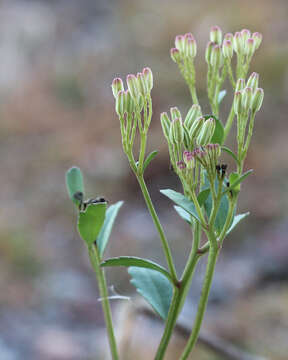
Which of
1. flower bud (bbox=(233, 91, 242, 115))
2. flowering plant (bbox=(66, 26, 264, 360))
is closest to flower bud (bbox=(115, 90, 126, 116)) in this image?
flowering plant (bbox=(66, 26, 264, 360))

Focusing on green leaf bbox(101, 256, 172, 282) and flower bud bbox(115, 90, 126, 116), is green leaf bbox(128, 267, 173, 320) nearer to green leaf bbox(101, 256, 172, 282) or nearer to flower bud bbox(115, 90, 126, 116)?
green leaf bbox(101, 256, 172, 282)

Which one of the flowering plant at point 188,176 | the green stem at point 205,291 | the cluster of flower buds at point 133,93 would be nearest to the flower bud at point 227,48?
the flowering plant at point 188,176

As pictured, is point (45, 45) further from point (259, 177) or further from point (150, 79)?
point (150, 79)

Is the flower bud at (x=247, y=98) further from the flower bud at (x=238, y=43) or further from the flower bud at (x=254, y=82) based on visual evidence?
the flower bud at (x=238, y=43)

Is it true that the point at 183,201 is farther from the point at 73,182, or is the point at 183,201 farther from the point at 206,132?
the point at 73,182

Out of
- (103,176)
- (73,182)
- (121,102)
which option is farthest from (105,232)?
(103,176)
